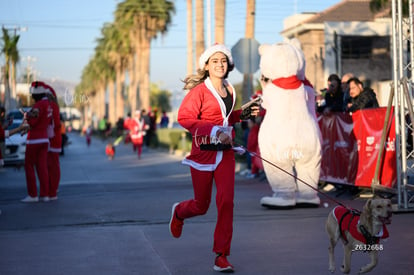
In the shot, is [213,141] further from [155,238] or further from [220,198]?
[155,238]

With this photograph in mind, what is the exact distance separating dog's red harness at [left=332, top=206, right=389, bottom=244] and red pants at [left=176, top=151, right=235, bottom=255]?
Result: 960mm

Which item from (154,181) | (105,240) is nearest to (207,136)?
(105,240)

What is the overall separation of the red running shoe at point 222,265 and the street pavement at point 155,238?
0.25 ft

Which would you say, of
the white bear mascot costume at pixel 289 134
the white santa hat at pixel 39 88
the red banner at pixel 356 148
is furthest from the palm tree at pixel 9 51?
the white bear mascot costume at pixel 289 134

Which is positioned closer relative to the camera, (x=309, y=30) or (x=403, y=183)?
(x=403, y=183)

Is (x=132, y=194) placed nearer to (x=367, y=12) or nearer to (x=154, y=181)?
(x=154, y=181)

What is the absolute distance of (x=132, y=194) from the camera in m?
13.4

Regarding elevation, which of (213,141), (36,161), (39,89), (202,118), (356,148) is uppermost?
(39,89)

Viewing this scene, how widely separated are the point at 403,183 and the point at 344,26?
33.0 m

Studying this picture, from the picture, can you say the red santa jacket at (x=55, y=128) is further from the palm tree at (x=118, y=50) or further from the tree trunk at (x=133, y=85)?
the palm tree at (x=118, y=50)

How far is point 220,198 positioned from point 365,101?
647 centimetres

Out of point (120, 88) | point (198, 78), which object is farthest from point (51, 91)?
point (120, 88)

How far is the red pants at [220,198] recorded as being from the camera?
21.1ft

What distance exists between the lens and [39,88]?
12312 millimetres
